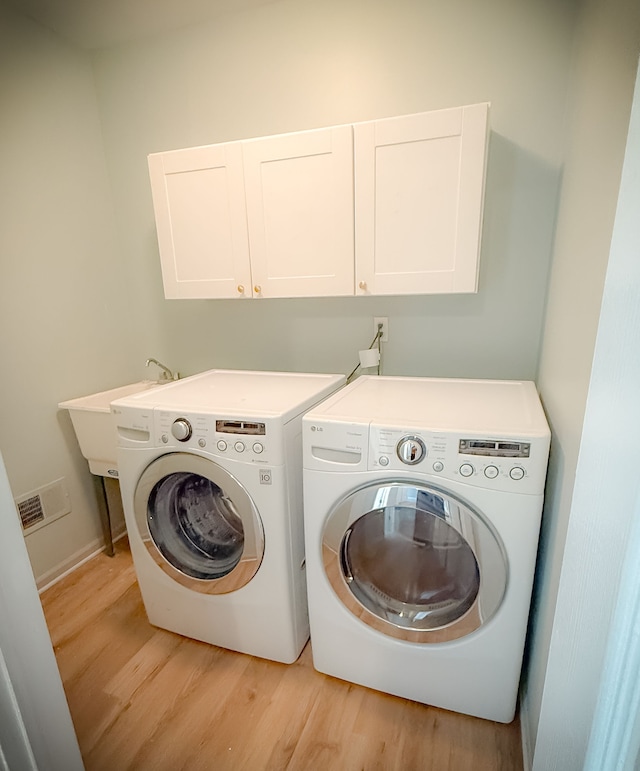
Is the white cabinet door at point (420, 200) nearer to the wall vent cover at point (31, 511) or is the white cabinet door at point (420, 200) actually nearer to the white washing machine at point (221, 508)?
the white washing machine at point (221, 508)

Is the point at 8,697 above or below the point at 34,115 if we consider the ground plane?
below

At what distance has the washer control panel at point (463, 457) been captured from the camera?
0.95 m

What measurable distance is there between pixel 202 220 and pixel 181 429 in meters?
0.88

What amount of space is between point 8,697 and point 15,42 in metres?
2.22

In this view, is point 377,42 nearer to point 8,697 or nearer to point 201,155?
point 201,155

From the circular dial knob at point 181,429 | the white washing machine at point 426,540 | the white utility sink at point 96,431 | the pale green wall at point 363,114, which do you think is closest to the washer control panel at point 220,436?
the circular dial knob at point 181,429

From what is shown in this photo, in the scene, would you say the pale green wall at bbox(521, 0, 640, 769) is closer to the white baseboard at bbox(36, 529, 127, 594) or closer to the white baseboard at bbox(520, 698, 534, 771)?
the white baseboard at bbox(520, 698, 534, 771)

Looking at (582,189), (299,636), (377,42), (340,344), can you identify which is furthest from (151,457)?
(377,42)

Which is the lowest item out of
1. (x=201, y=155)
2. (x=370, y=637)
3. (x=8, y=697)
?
(x=370, y=637)

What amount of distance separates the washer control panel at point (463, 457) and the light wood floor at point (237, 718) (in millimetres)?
818

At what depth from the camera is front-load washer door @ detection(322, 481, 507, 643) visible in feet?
3.36

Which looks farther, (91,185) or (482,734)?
(91,185)

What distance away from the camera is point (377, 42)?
1.51 m

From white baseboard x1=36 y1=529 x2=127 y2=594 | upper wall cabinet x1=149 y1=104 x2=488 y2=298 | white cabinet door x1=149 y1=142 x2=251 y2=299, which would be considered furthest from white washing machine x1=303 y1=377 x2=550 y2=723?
white baseboard x1=36 y1=529 x2=127 y2=594
